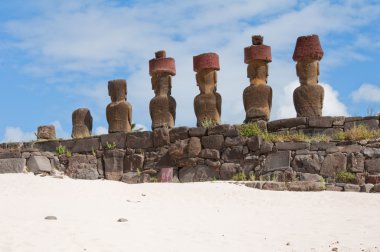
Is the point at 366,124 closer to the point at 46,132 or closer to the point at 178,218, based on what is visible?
the point at 178,218

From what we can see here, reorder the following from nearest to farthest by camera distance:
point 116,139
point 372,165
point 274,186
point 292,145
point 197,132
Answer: point 274,186 < point 372,165 < point 292,145 < point 197,132 < point 116,139

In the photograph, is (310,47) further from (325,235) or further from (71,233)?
(71,233)

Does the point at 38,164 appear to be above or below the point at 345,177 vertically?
above

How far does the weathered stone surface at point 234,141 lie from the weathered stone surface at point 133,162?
2.29 meters

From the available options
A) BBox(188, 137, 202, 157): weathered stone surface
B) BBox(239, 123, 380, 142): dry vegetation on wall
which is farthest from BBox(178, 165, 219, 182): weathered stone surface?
BBox(239, 123, 380, 142): dry vegetation on wall

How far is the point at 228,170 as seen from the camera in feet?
46.7

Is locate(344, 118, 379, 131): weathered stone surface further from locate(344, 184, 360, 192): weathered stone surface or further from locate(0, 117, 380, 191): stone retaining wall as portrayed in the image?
locate(344, 184, 360, 192): weathered stone surface

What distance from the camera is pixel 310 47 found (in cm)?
1477

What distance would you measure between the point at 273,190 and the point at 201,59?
4599 mm

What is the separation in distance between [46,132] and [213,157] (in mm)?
5693

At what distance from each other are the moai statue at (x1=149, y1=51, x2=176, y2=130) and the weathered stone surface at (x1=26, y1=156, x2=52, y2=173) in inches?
104

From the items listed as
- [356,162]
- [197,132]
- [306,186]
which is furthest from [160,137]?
[356,162]

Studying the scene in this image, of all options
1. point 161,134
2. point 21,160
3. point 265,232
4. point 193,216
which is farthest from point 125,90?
point 265,232

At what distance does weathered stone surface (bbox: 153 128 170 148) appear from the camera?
1546 cm
